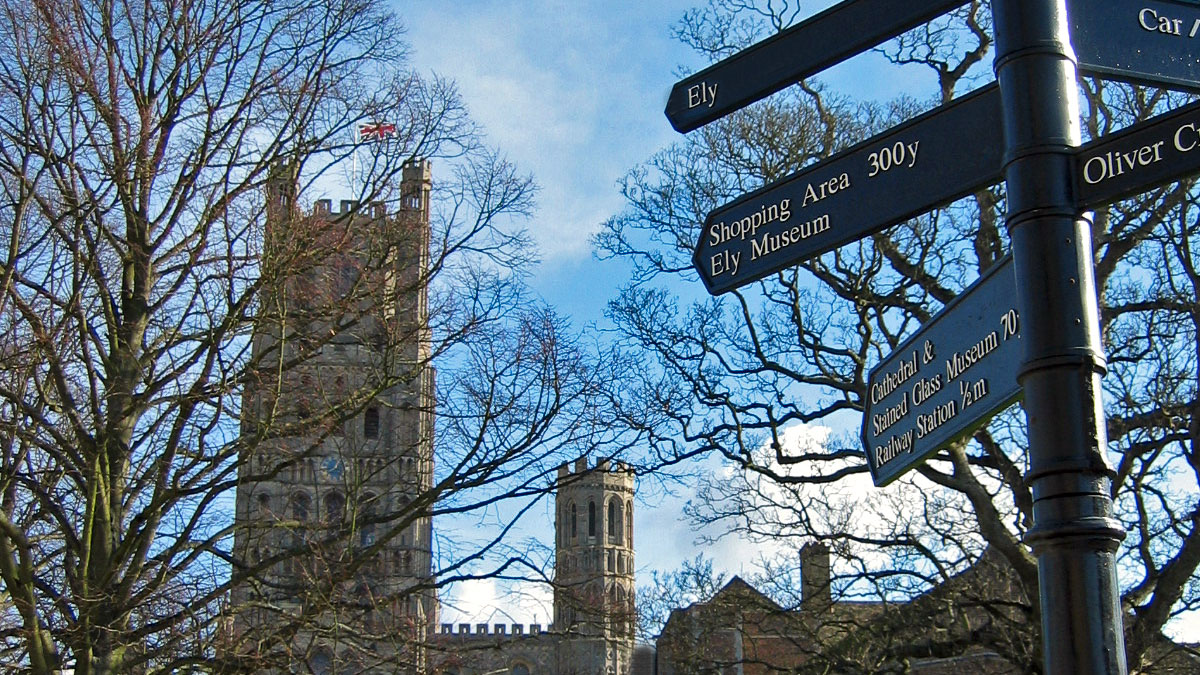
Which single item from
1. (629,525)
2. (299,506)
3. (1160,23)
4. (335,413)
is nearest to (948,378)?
(1160,23)

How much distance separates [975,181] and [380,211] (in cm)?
999

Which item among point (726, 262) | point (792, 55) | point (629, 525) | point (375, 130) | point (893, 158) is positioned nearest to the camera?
point (893, 158)

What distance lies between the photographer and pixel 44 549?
14953 millimetres

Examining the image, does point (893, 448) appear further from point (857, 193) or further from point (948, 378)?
point (857, 193)

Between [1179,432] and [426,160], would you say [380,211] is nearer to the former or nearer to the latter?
[426,160]

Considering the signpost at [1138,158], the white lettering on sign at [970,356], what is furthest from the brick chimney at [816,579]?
the signpost at [1138,158]

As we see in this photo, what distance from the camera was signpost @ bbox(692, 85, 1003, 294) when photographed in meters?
4.40

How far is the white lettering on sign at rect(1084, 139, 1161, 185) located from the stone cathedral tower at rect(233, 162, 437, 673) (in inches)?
340

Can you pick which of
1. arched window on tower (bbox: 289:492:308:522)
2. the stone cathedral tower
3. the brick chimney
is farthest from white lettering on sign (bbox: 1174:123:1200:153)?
the brick chimney

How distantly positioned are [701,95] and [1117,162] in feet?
5.85

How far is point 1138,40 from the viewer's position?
4.43 meters

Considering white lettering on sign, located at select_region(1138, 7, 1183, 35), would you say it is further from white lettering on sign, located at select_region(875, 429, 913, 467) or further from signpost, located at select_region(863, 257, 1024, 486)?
white lettering on sign, located at select_region(875, 429, 913, 467)

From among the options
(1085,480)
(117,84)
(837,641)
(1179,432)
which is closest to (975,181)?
(1085,480)

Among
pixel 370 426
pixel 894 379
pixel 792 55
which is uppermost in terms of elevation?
pixel 370 426
